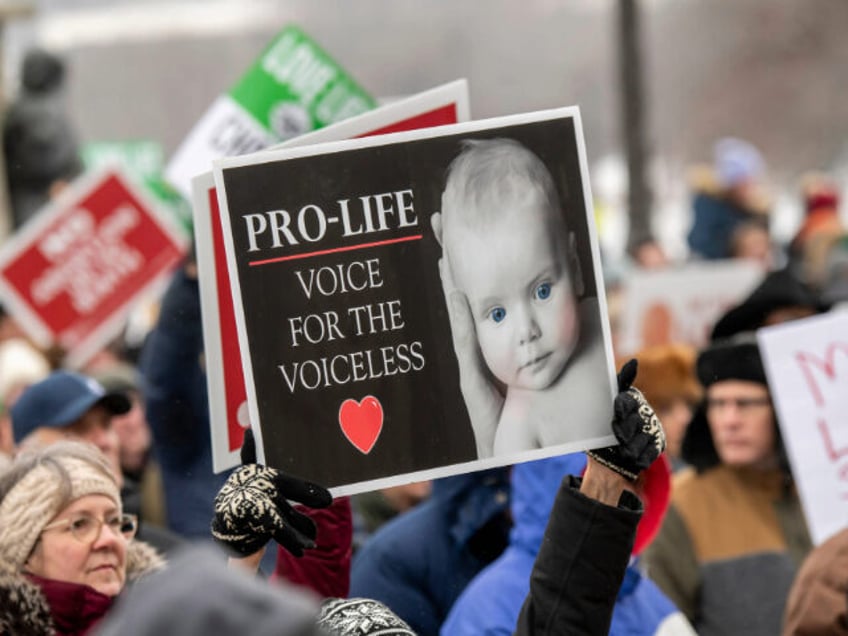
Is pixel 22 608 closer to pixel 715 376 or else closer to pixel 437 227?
pixel 437 227

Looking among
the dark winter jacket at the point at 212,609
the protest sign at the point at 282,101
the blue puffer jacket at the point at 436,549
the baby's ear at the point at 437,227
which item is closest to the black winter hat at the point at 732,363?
the blue puffer jacket at the point at 436,549

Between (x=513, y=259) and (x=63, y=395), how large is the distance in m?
2.34

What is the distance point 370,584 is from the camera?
4637 millimetres

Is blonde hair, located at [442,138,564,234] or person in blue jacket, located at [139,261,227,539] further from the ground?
blonde hair, located at [442,138,564,234]

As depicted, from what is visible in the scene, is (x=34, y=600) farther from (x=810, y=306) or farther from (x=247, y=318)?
(x=810, y=306)

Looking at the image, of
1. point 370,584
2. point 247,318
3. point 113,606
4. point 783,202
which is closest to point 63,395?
point 370,584

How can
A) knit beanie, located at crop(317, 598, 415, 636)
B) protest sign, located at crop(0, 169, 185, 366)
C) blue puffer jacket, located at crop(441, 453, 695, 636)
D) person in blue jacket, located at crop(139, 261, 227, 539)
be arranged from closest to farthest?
1. knit beanie, located at crop(317, 598, 415, 636)
2. blue puffer jacket, located at crop(441, 453, 695, 636)
3. person in blue jacket, located at crop(139, 261, 227, 539)
4. protest sign, located at crop(0, 169, 185, 366)

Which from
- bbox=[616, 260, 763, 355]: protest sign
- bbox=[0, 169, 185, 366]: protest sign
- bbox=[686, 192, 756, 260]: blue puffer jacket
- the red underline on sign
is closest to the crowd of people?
bbox=[0, 169, 185, 366]: protest sign

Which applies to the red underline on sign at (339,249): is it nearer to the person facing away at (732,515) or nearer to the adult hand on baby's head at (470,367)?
the adult hand on baby's head at (470,367)

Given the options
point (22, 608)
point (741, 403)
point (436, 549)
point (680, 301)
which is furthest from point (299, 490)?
point (680, 301)

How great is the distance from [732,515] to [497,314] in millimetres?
2315

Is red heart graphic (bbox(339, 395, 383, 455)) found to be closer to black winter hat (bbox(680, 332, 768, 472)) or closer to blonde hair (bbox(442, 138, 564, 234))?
blonde hair (bbox(442, 138, 564, 234))

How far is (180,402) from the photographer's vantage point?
5.31 metres

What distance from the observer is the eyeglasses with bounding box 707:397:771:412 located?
18.3ft
